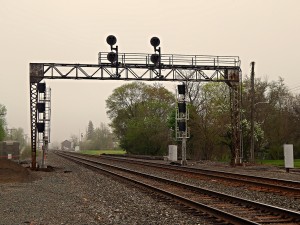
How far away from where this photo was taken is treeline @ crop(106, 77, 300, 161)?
153 ft

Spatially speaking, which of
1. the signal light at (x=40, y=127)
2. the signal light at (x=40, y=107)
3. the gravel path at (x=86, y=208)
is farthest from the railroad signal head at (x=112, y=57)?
the gravel path at (x=86, y=208)

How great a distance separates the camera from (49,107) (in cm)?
Answer: 2878

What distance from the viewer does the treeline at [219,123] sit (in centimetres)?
4662

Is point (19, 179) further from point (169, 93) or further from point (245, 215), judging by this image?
point (169, 93)

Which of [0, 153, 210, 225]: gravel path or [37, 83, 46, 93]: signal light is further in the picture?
[37, 83, 46, 93]: signal light

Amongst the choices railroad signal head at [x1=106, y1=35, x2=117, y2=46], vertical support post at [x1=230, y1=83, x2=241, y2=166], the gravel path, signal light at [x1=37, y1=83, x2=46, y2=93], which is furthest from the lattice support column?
the gravel path

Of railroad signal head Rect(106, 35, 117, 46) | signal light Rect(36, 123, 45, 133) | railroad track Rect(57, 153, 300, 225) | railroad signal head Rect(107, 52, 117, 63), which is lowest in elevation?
railroad track Rect(57, 153, 300, 225)

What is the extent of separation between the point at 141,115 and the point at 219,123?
811 inches

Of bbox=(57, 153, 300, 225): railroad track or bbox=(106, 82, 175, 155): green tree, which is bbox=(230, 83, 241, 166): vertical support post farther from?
bbox=(106, 82, 175, 155): green tree

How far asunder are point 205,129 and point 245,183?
31.8 meters

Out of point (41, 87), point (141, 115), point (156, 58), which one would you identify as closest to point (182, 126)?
point (156, 58)

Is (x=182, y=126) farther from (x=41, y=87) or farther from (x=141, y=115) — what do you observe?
(x=141, y=115)

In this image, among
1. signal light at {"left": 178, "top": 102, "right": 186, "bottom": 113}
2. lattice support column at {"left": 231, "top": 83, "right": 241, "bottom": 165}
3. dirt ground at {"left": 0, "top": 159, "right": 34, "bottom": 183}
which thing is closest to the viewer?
dirt ground at {"left": 0, "top": 159, "right": 34, "bottom": 183}

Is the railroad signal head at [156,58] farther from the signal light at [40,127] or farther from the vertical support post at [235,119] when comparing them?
the signal light at [40,127]
